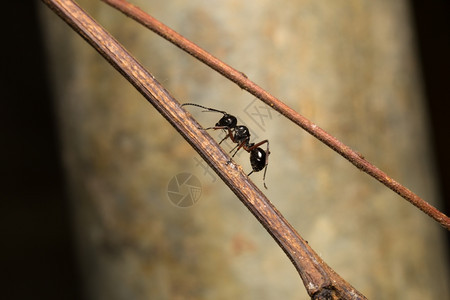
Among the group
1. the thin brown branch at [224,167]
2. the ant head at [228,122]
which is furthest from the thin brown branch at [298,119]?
the ant head at [228,122]

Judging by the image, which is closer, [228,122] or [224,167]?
[224,167]

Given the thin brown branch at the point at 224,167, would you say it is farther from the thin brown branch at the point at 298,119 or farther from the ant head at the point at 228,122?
the ant head at the point at 228,122

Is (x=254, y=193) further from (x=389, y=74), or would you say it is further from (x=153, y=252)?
(x=389, y=74)


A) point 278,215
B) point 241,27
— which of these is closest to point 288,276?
point 241,27

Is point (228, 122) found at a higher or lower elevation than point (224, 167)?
higher

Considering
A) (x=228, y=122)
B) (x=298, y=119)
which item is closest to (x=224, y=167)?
(x=298, y=119)

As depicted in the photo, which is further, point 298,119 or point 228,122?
point 228,122

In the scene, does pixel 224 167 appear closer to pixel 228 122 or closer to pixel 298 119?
pixel 298 119
